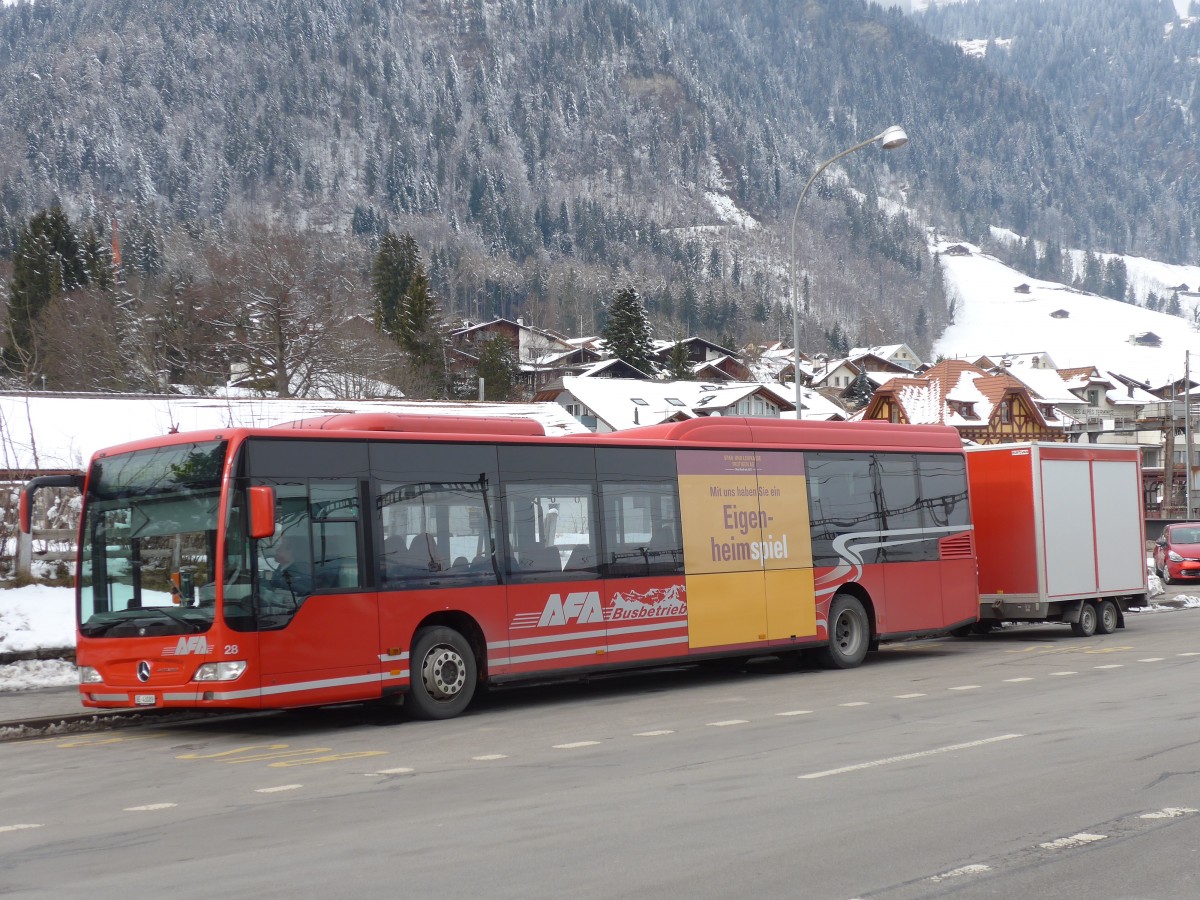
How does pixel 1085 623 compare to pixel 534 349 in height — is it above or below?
below

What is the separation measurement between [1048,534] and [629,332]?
3952 inches

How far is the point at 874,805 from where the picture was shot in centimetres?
811

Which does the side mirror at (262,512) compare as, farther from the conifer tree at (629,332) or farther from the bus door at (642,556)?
the conifer tree at (629,332)

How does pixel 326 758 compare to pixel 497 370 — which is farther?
pixel 497 370

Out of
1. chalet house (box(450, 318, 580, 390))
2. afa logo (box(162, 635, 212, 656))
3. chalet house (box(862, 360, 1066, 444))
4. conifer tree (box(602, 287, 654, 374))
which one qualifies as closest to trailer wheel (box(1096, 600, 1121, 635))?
afa logo (box(162, 635, 212, 656))

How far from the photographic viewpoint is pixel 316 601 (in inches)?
492

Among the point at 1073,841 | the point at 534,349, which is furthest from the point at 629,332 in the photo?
the point at 1073,841

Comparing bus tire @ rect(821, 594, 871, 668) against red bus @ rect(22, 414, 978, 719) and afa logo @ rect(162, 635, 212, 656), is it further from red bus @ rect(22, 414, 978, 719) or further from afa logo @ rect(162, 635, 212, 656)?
afa logo @ rect(162, 635, 212, 656)

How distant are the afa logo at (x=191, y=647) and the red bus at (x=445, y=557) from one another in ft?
0.06

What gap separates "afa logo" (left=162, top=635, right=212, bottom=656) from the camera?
469 inches

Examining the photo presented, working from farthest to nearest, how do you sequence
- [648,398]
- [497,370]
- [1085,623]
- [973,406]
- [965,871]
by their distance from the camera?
[973,406], [648,398], [497,370], [1085,623], [965,871]

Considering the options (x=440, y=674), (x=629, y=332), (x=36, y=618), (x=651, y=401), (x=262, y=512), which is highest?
(x=629, y=332)

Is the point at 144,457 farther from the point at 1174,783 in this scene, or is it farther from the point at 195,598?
the point at 1174,783

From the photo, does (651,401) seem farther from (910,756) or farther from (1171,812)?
(1171,812)
